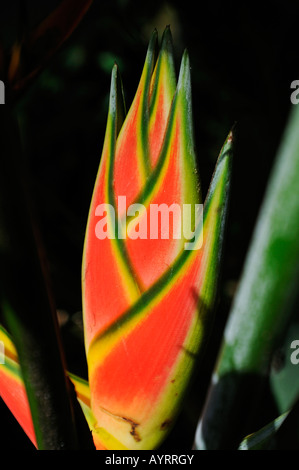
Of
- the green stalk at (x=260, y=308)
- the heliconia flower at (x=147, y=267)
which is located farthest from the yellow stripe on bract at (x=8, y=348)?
the green stalk at (x=260, y=308)

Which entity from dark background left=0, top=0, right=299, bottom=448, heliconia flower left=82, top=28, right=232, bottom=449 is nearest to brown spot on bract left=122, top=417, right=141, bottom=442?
heliconia flower left=82, top=28, right=232, bottom=449

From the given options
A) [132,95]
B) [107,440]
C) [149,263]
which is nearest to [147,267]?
[149,263]

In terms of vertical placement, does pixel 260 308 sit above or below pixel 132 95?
below

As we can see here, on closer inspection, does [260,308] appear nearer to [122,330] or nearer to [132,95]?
[122,330]

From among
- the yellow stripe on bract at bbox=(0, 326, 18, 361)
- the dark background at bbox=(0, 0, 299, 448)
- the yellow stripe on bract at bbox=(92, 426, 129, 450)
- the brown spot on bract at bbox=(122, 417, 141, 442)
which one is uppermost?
the dark background at bbox=(0, 0, 299, 448)

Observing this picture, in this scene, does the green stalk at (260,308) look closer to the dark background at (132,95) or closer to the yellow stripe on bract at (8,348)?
the yellow stripe on bract at (8,348)

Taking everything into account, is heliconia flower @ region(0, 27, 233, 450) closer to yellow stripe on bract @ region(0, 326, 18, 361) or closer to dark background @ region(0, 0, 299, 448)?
yellow stripe on bract @ region(0, 326, 18, 361)
